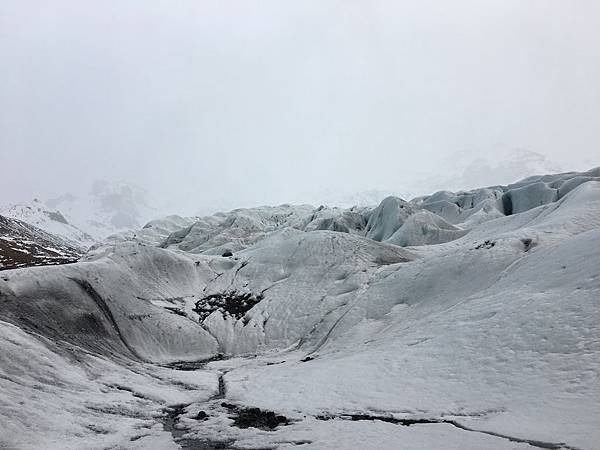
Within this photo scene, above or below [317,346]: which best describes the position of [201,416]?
below

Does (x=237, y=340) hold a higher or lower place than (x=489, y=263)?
lower

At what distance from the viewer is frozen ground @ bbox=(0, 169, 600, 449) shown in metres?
18.5

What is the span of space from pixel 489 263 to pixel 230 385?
22.2m

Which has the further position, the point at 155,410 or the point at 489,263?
the point at 489,263

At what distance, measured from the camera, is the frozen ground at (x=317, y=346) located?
18.5 metres

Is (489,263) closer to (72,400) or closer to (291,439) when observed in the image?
(291,439)

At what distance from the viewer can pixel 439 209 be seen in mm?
120938

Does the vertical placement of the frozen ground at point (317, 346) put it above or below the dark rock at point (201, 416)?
above

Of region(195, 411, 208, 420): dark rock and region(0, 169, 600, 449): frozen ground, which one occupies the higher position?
region(0, 169, 600, 449): frozen ground

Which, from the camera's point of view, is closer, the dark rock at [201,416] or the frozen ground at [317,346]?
the frozen ground at [317,346]

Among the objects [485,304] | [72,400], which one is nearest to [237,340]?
[72,400]

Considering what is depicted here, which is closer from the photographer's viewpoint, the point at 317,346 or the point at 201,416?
the point at 201,416

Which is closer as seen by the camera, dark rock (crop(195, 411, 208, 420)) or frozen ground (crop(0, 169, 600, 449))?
frozen ground (crop(0, 169, 600, 449))

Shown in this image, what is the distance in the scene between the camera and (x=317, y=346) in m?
39.8
